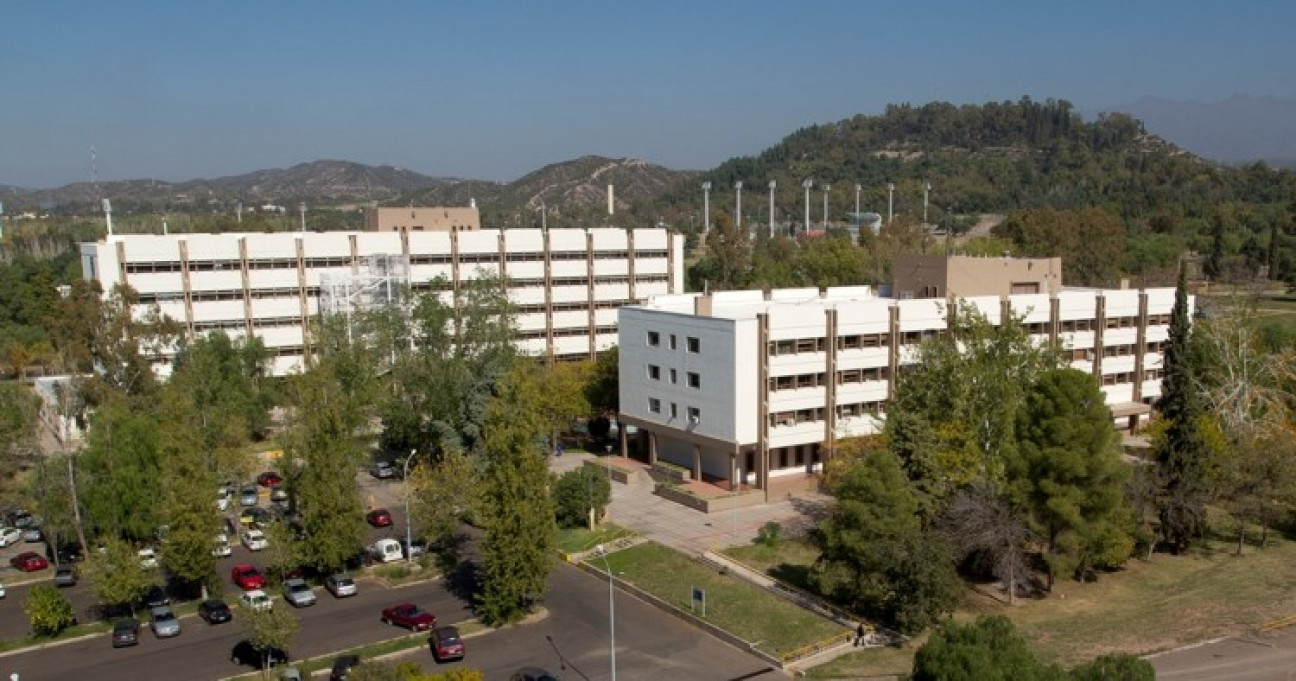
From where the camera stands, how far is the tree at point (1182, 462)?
152 ft

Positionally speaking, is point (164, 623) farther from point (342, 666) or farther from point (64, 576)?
point (64, 576)

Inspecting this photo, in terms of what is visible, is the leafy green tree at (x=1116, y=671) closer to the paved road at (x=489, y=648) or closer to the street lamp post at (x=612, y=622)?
the paved road at (x=489, y=648)

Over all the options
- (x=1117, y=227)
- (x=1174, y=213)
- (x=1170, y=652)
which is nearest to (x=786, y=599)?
(x=1170, y=652)

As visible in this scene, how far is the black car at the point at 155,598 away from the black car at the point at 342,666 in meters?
10.4

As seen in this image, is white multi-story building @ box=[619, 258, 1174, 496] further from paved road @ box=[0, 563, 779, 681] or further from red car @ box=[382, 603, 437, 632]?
red car @ box=[382, 603, 437, 632]

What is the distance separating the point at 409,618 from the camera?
128ft

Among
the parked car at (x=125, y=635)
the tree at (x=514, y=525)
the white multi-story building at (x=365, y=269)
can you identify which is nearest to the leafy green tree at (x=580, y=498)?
the tree at (x=514, y=525)

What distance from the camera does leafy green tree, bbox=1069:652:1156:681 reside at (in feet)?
80.7

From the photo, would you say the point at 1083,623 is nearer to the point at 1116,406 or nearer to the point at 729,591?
the point at 729,591

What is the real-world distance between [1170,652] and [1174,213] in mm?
159408

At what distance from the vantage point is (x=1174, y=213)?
173 meters

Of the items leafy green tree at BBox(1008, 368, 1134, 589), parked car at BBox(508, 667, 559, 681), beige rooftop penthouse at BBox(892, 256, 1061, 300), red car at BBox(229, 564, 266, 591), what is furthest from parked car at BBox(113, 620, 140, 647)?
beige rooftop penthouse at BBox(892, 256, 1061, 300)

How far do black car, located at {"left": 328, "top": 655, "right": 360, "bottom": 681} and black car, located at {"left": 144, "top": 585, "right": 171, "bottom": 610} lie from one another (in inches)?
411

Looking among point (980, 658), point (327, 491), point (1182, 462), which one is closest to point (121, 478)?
point (327, 491)
